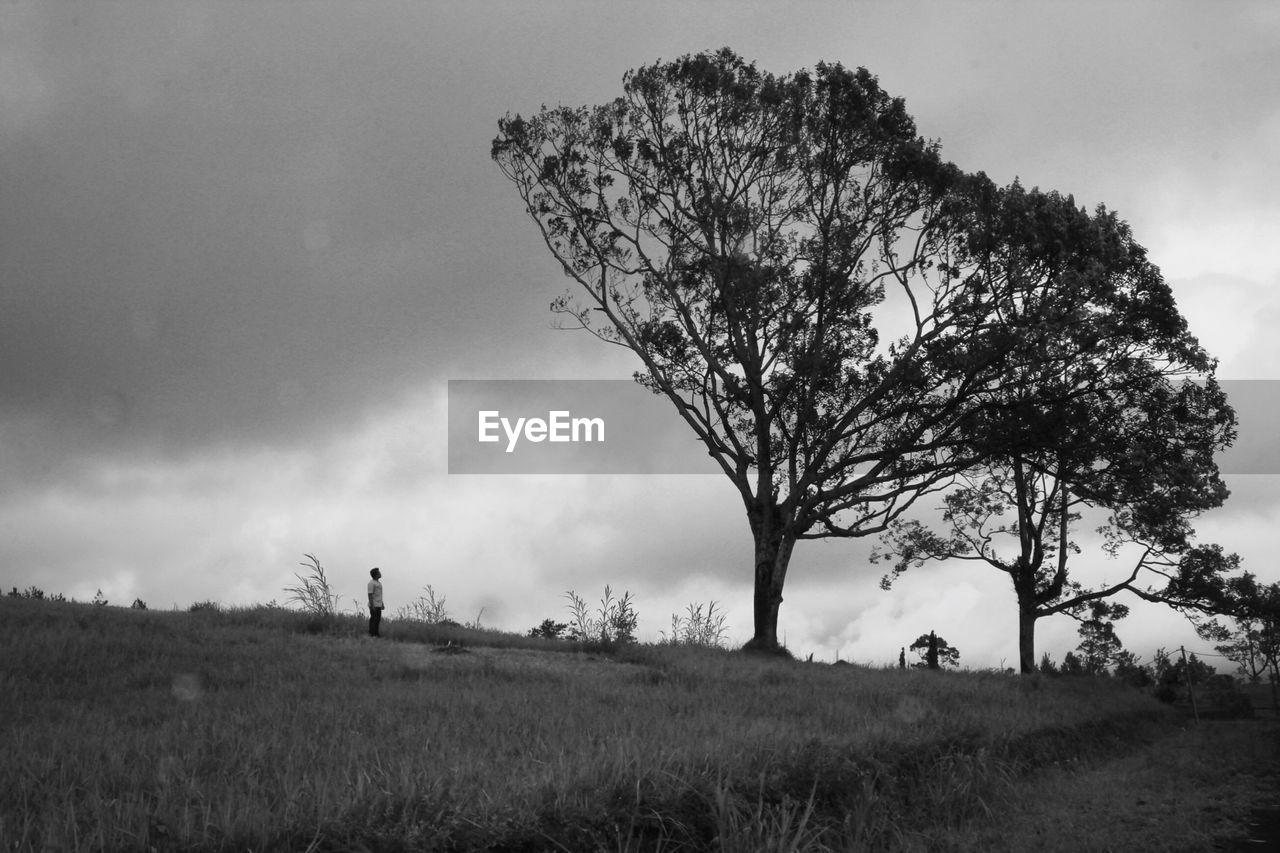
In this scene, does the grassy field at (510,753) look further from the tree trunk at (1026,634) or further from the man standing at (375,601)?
the tree trunk at (1026,634)

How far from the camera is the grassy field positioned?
596 cm

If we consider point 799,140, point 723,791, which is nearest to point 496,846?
point 723,791

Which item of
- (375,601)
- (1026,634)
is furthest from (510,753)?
(1026,634)

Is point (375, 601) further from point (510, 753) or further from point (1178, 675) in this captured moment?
point (1178, 675)

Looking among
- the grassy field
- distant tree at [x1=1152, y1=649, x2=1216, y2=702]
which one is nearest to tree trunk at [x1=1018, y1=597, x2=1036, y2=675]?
distant tree at [x1=1152, y1=649, x2=1216, y2=702]

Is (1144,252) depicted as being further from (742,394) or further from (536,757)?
(536,757)

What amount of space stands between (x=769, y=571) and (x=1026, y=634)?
13181 millimetres

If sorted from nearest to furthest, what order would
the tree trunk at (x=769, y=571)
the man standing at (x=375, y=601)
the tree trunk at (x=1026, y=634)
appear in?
the man standing at (x=375, y=601) → the tree trunk at (x=769, y=571) → the tree trunk at (x=1026, y=634)

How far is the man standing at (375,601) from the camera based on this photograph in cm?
1917

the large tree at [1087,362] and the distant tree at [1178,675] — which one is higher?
the large tree at [1087,362]

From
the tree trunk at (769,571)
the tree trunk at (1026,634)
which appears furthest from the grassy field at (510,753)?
the tree trunk at (1026,634)

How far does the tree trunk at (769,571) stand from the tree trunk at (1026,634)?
41.1 feet

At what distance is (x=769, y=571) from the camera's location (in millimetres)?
26562

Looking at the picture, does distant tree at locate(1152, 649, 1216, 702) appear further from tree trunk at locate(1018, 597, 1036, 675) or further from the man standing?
the man standing
